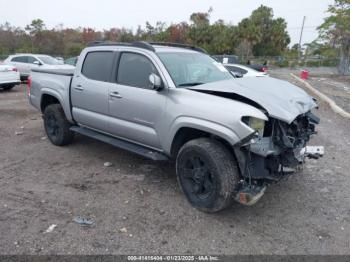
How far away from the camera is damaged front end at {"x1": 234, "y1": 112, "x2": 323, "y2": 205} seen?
3328 millimetres

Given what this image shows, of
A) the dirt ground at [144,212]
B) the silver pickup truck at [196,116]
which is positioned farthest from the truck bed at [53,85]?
the dirt ground at [144,212]

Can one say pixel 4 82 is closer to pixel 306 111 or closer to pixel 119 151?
pixel 119 151

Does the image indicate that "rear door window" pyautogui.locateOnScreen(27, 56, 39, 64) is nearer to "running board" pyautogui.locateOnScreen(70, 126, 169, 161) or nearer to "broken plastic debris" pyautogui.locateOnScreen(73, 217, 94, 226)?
"running board" pyautogui.locateOnScreen(70, 126, 169, 161)

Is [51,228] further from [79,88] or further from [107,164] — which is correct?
[79,88]

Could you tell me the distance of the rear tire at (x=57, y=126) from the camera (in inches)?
230

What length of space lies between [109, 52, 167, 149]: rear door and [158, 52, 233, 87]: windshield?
0.24 m

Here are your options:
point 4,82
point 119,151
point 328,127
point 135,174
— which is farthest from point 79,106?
point 4,82

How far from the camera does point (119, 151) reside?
5.87m

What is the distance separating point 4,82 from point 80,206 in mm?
11196

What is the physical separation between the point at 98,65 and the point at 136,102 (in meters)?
1.25

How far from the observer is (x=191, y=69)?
4.50 metres

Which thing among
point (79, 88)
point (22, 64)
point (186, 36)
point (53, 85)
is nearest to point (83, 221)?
point (79, 88)

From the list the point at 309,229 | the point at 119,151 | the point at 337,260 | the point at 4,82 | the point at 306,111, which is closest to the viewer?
the point at 337,260

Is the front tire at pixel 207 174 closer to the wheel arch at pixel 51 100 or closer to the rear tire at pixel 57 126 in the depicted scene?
the wheel arch at pixel 51 100
